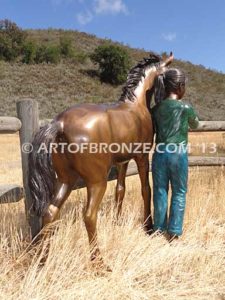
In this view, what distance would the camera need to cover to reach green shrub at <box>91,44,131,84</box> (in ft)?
88.0

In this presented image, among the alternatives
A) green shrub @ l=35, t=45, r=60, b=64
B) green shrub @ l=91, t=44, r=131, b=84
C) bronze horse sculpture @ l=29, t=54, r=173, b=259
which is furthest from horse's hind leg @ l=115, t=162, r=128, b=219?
green shrub @ l=35, t=45, r=60, b=64

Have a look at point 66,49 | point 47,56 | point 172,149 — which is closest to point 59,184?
point 172,149

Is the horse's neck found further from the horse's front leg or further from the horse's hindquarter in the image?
the horse's front leg

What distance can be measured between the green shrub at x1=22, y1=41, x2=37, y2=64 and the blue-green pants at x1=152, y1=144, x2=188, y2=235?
2803 centimetres

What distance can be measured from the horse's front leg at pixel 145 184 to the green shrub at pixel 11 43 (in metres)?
28.7

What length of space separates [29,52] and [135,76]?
28.6 metres

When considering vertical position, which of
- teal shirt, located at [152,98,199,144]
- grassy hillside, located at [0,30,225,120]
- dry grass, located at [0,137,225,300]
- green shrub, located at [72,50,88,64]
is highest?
green shrub, located at [72,50,88,64]

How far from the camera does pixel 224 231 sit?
11.9 feet

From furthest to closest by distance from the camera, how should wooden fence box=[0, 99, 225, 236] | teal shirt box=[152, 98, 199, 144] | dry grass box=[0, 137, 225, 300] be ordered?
teal shirt box=[152, 98, 199, 144], wooden fence box=[0, 99, 225, 236], dry grass box=[0, 137, 225, 300]

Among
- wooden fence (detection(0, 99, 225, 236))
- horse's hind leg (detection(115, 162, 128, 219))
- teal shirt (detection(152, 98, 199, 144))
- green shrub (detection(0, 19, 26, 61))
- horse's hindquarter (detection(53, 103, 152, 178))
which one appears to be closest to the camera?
horse's hindquarter (detection(53, 103, 152, 178))

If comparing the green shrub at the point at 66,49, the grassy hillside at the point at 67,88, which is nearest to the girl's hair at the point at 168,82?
the grassy hillside at the point at 67,88

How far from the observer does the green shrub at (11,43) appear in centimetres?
2984

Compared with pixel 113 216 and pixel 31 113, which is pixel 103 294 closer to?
pixel 113 216

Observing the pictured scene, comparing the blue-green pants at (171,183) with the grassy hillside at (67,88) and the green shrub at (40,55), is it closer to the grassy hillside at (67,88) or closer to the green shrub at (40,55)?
the grassy hillside at (67,88)
